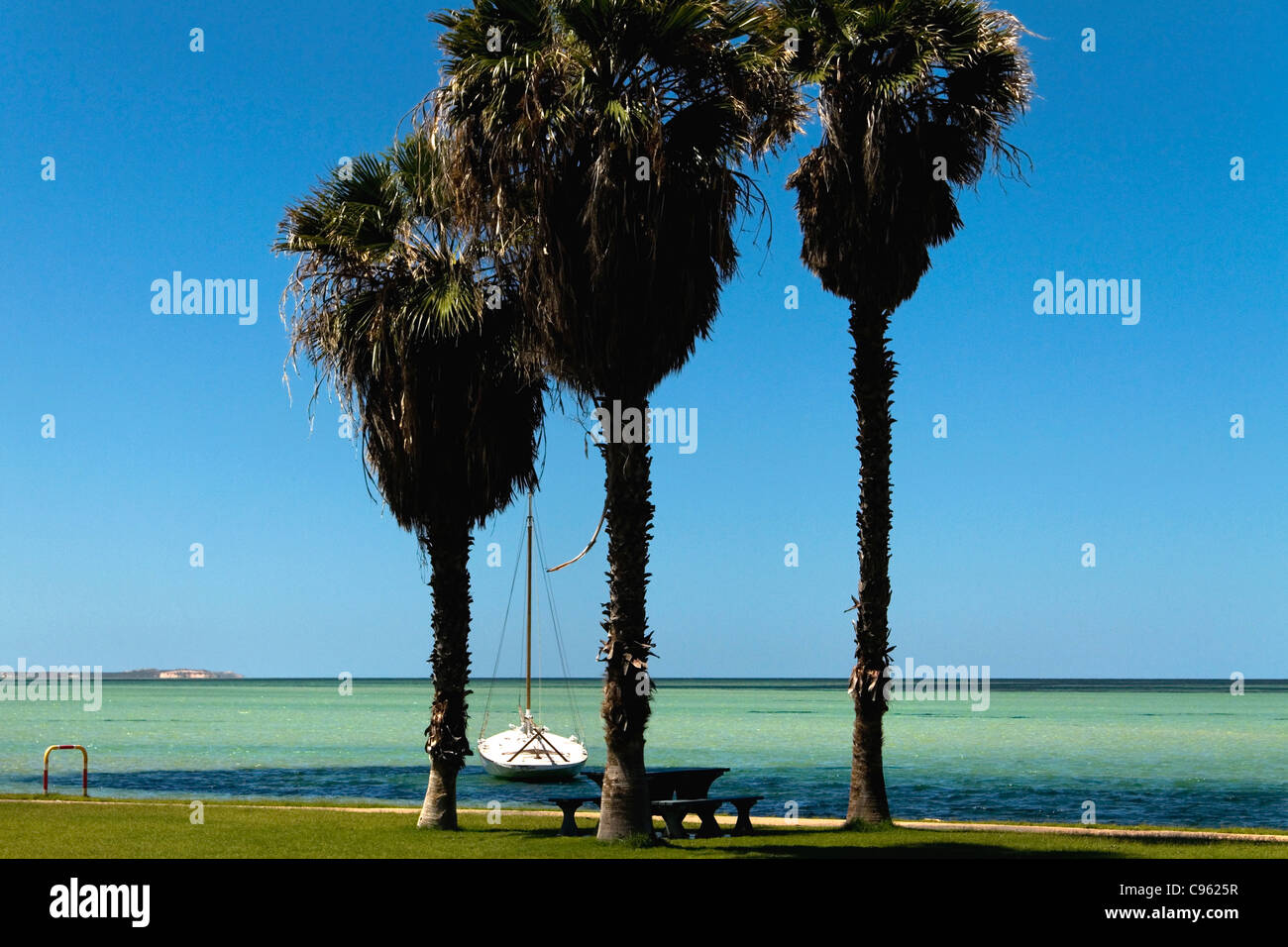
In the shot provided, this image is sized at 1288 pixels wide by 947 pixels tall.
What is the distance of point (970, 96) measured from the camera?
66.1 feet

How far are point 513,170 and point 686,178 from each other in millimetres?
2408

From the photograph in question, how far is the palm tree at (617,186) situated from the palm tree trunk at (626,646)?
0.02m

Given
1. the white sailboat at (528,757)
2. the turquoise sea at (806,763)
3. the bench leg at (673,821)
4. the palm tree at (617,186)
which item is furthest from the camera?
the white sailboat at (528,757)

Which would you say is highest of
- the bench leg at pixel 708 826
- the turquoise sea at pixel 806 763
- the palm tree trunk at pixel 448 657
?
the palm tree trunk at pixel 448 657

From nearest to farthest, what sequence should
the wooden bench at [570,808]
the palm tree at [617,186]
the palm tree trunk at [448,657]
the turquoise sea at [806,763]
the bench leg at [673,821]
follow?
the palm tree at [617,186] → the bench leg at [673,821] → the wooden bench at [570,808] → the palm tree trunk at [448,657] → the turquoise sea at [806,763]

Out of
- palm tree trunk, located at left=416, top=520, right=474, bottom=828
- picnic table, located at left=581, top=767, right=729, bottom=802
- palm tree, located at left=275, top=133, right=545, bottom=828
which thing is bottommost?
picnic table, located at left=581, top=767, right=729, bottom=802

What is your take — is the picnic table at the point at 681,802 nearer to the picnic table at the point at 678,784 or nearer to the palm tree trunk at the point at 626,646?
the picnic table at the point at 678,784

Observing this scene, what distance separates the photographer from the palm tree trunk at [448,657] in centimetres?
1981

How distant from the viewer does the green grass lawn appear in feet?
53.0

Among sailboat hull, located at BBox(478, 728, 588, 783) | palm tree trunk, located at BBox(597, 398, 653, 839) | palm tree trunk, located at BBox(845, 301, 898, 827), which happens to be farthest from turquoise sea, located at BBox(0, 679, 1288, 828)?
palm tree trunk, located at BBox(597, 398, 653, 839)

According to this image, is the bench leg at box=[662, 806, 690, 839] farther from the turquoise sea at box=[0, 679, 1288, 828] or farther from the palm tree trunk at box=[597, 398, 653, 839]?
the turquoise sea at box=[0, 679, 1288, 828]

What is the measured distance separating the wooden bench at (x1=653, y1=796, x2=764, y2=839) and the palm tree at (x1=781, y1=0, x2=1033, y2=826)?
1.95 meters

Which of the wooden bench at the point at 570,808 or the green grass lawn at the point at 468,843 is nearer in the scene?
the green grass lawn at the point at 468,843

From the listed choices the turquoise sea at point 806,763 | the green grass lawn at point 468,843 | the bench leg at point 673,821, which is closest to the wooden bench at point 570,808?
the green grass lawn at point 468,843
